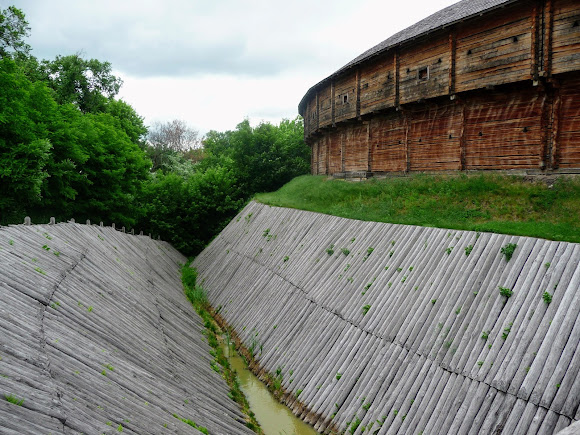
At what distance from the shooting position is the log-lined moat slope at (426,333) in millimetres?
5727

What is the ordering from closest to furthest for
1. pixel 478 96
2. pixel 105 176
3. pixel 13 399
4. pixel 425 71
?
pixel 13 399, pixel 478 96, pixel 425 71, pixel 105 176

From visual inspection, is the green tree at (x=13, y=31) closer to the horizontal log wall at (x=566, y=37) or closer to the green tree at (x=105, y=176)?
the green tree at (x=105, y=176)

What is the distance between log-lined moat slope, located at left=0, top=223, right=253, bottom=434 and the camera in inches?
154

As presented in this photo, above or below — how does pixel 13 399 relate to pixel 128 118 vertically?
below

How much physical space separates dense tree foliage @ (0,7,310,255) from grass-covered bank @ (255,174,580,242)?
11.7 meters

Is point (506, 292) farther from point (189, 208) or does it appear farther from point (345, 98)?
point (189, 208)

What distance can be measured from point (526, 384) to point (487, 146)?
1041 centimetres

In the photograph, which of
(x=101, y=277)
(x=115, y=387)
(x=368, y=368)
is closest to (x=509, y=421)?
(x=368, y=368)

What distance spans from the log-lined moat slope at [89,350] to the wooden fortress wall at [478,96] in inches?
459

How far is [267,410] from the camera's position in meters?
9.39

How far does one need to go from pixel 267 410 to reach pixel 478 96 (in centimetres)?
1262

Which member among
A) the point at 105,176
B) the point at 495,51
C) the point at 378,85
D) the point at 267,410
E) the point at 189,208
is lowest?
the point at 267,410

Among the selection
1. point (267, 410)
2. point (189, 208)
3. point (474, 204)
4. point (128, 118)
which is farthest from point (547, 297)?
point (128, 118)

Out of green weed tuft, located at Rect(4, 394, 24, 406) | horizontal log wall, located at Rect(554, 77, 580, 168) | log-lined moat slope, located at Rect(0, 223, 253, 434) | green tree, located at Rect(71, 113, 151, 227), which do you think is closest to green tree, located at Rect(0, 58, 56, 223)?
green tree, located at Rect(71, 113, 151, 227)
